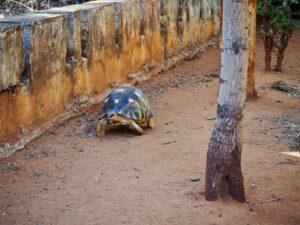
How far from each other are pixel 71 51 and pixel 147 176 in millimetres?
2464

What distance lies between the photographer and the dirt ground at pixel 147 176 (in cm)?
438

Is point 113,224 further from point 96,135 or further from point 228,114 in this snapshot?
point 96,135

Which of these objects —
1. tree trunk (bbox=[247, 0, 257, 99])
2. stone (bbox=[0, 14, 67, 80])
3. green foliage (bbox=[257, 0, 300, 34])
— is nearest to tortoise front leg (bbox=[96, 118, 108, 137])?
stone (bbox=[0, 14, 67, 80])

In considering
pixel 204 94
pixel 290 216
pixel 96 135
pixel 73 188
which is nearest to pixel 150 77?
pixel 204 94

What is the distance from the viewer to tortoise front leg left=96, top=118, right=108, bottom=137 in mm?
6474

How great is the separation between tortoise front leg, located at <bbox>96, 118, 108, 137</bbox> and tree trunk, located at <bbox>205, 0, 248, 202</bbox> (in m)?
2.15

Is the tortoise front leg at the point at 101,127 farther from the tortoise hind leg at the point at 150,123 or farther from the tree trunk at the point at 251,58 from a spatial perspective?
the tree trunk at the point at 251,58

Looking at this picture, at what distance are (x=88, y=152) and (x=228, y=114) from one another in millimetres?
1956

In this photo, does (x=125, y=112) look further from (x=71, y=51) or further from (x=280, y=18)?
(x=280, y=18)

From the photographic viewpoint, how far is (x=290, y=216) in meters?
4.39

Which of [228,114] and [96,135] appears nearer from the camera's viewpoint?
[228,114]

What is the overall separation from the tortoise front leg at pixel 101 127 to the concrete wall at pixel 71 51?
1.93ft

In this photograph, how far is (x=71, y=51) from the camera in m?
7.11

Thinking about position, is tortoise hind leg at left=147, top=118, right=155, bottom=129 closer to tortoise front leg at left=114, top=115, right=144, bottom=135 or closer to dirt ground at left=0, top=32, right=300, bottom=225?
dirt ground at left=0, top=32, right=300, bottom=225
